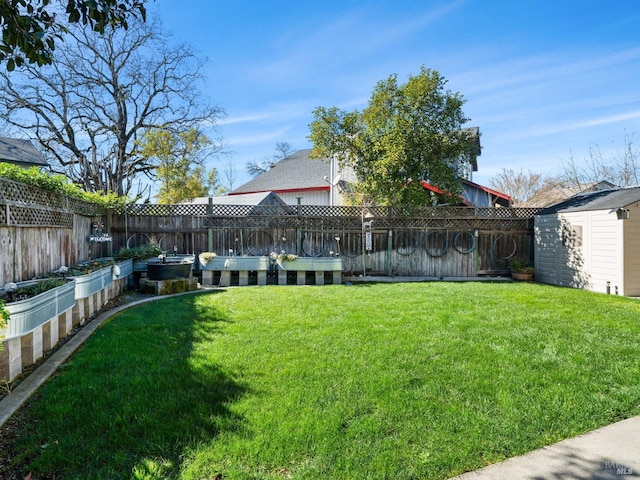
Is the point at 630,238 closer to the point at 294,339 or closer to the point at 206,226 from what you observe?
the point at 294,339

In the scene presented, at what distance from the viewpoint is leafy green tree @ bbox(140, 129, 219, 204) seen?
14.8 meters

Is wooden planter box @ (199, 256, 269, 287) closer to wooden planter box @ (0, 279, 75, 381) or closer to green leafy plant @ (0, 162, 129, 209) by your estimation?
green leafy plant @ (0, 162, 129, 209)

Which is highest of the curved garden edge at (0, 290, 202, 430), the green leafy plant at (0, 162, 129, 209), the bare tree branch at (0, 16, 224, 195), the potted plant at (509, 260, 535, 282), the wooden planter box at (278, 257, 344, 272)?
the bare tree branch at (0, 16, 224, 195)

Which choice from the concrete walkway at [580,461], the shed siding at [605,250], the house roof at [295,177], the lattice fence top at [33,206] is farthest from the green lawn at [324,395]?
the house roof at [295,177]

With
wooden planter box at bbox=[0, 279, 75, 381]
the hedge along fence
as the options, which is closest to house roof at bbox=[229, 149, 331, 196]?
the hedge along fence

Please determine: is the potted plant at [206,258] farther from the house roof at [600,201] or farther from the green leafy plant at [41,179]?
the house roof at [600,201]

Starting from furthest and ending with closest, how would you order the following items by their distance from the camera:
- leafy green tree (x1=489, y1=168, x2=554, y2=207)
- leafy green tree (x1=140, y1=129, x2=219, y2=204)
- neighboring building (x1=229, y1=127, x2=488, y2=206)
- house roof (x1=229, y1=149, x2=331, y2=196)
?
leafy green tree (x1=489, y1=168, x2=554, y2=207), house roof (x1=229, y1=149, x2=331, y2=196), neighboring building (x1=229, y1=127, x2=488, y2=206), leafy green tree (x1=140, y1=129, x2=219, y2=204)

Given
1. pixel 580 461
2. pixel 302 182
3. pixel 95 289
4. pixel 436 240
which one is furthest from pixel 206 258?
pixel 302 182

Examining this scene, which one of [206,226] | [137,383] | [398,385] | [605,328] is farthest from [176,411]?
[206,226]

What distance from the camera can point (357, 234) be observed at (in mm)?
9984

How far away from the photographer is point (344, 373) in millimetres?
3324

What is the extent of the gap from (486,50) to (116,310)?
9.93 m

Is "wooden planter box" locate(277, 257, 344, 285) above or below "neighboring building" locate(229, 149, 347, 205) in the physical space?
below

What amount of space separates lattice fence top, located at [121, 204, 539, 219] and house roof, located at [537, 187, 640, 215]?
2.66 feet
